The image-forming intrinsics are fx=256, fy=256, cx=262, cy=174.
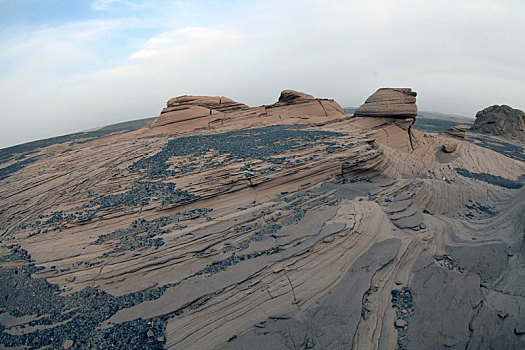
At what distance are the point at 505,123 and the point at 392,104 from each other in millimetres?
18289

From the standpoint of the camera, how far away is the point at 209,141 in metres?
9.64

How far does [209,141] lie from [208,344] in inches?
287

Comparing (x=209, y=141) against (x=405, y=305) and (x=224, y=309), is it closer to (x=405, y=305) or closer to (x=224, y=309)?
(x=224, y=309)

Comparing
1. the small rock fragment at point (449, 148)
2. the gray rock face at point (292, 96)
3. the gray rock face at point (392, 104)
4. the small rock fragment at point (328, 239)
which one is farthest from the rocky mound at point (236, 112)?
the small rock fragment at point (328, 239)

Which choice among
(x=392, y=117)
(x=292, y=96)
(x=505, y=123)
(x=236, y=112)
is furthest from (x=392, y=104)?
(x=505, y=123)

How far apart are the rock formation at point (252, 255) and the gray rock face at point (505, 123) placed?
20065mm

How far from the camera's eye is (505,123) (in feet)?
74.4

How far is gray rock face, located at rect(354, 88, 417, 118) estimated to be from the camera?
12266mm

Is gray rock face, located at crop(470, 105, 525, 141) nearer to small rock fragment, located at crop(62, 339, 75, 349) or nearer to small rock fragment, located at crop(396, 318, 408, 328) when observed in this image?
small rock fragment, located at crop(396, 318, 408, 328)

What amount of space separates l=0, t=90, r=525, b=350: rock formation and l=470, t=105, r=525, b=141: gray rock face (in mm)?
20065

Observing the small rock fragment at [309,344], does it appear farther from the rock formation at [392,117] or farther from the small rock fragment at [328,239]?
the rock formation at [392,117]

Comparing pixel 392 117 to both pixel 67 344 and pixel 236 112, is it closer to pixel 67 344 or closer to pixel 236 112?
pixel 236 112

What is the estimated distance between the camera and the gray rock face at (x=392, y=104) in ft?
40.2

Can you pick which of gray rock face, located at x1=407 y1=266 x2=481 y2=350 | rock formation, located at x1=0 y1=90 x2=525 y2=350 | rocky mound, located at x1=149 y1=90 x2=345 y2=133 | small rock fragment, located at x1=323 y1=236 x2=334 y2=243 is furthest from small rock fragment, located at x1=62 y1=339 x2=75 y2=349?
rocky mound, located at x1=149 y1=90 x2=345 y2=133
